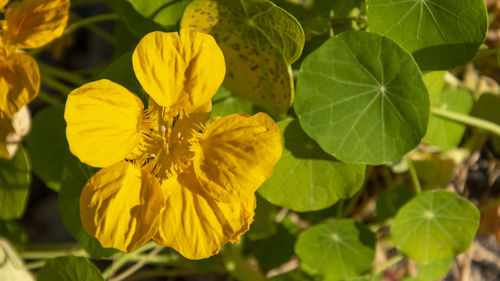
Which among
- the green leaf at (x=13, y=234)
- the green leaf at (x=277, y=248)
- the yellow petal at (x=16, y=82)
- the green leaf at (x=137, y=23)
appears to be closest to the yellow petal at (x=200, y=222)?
the yellow petal at (x=16, y=82)

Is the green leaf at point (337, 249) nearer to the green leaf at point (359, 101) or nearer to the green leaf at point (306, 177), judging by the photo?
the green leaf at point (306, 177)

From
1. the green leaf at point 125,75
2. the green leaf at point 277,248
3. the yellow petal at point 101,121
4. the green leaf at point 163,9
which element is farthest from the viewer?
the green leaf at point 277,248

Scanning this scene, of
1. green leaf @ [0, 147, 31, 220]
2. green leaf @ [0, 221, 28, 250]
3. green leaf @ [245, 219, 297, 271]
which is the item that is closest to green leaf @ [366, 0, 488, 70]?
green leaf @ [245, 219, 297, 271]

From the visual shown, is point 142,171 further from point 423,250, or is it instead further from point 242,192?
point 423,250

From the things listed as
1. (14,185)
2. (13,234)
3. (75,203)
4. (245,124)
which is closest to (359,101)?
(245,124)

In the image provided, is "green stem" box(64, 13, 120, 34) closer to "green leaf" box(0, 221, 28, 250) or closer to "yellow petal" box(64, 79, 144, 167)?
"yellow petal" box(64, 79, 144, 167)

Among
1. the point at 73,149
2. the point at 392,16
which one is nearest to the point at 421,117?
the point at 392,16
